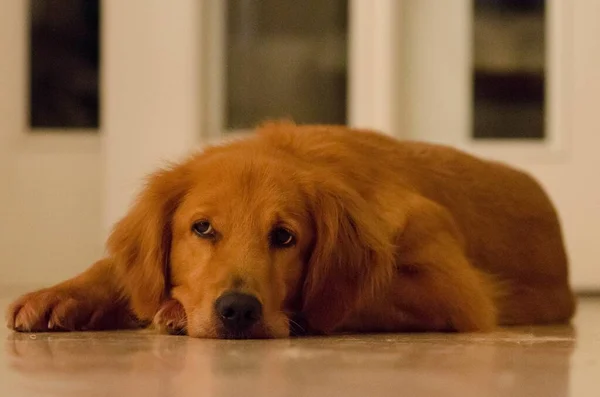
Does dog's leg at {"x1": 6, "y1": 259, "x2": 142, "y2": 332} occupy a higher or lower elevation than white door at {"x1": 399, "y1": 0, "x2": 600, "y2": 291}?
lower

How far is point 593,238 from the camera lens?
11.9 feet

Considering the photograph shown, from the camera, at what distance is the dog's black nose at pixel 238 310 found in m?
1.84

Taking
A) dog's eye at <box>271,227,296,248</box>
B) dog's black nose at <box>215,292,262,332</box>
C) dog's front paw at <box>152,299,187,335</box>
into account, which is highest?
dog's eye at <box>271,227,296,248</box>

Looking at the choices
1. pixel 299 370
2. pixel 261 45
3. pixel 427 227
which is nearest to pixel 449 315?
pixel 427 227

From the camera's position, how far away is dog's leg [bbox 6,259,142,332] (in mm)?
2031

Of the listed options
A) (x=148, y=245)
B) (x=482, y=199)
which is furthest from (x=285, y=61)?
(x=148, y=245)

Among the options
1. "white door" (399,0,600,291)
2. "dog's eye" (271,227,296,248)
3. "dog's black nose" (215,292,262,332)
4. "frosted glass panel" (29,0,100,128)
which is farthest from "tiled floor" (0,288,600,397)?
"frosted glass panel" (29,0,100,128)

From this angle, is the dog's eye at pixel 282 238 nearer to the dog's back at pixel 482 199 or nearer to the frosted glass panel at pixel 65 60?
the dog's back at pixel 482 199

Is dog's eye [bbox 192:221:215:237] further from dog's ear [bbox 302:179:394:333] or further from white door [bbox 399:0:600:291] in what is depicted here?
white door [bbox 399:0:600:291]

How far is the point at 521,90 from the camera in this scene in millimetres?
3752

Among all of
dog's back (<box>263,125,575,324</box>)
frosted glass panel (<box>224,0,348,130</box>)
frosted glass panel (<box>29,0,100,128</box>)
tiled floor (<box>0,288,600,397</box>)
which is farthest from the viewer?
frosted glass panel (<box>29,0,100,128</box>)

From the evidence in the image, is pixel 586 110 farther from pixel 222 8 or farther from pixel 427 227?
pixel 427 227

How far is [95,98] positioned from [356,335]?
2.29m

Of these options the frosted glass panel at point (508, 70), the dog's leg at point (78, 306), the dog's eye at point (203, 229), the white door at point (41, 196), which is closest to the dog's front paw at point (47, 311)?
the dog's leg at point (78, 306)
